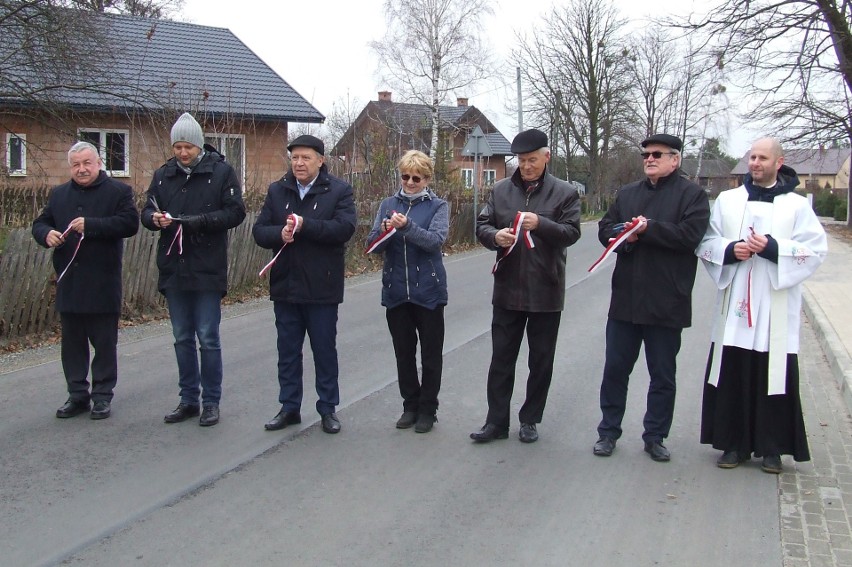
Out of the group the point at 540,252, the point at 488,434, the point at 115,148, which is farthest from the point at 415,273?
the point at 115,148

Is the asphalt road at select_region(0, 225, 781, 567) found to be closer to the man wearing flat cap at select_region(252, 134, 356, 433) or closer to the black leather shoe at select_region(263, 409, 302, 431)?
the black leather shoe at select_region(263, 409, 302, 431)

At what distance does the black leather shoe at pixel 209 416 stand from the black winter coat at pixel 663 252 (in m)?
2.87

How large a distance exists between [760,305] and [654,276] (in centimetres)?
63

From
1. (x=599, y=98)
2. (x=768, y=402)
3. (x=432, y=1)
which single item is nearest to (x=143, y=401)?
(x=768, y=402)

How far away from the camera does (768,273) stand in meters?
4.99

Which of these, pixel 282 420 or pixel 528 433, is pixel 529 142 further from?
pixel 282 420

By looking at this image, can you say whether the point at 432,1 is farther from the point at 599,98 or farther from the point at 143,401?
the point at 143,401

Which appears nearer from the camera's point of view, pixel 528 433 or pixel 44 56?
pixel 528 433

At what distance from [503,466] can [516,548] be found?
46.3 inches

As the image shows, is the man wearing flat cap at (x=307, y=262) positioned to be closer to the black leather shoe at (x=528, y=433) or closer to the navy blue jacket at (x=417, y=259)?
the navy blue jacket at (x=417, y=259)

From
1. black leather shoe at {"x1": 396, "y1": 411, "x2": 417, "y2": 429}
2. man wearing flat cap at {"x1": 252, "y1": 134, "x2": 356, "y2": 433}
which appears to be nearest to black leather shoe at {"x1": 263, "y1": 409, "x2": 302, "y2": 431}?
man wearing flat cap at {"x1": 252, "y1": 134, "x2": 356, "y2": 433}

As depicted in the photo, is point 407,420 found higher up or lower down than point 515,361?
lower down

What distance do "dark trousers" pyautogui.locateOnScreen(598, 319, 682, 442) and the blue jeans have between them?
2.69 m

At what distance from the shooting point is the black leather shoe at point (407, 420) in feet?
19.5
